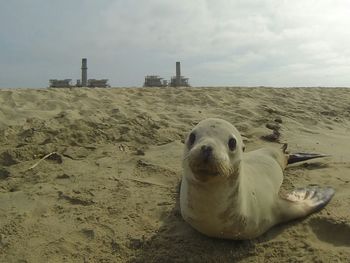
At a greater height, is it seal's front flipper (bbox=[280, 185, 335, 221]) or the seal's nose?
the seal's nose

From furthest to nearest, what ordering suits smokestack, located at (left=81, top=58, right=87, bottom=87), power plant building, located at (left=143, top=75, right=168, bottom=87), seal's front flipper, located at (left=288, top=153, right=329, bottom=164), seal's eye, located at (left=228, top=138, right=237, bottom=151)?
1. power plant building, located at (left=143, top=75, right=168, bottom=87)
2. smokestack, located at (left=81, top=58, right=87, bottom=87)
3. seal's front flipper, located at (left=288, top=153, right=329, bottom=164)
4. seal's eye, located at (left=228, top=138, right=237, bottom=151)

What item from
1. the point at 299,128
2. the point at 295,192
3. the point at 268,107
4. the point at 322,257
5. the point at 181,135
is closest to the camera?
the point at 322,257

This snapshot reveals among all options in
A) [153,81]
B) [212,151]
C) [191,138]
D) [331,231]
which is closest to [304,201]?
[331,231]

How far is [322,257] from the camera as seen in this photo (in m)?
2.71

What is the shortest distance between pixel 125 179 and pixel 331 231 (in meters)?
1.82

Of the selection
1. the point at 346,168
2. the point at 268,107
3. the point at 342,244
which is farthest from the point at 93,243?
the point at 268,107

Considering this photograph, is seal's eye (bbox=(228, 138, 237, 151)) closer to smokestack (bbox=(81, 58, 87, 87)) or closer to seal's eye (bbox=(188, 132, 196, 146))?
seal's eye (bbox=(188, 132, 196, 146))

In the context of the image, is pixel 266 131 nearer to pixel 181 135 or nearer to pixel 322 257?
pixel 181 135

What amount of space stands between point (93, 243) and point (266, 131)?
3.53 m

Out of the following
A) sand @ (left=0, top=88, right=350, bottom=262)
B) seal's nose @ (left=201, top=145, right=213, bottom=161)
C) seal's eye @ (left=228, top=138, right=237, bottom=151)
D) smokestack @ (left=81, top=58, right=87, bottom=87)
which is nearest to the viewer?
seal's nose @ (left=201, top=145, right=213, bottom=161)

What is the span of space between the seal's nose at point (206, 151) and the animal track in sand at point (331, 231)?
111 centimetres

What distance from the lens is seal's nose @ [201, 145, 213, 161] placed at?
2418mm

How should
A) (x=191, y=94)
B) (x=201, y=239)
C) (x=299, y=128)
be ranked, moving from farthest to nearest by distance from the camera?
(x=191, y=94) → (x=299, y=128) → (x=201, y=239)

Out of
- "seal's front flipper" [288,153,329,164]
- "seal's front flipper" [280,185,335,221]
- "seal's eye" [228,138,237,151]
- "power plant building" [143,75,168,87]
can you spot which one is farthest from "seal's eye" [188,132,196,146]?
"power plant building" [143,75,168,87]
